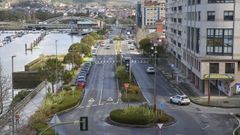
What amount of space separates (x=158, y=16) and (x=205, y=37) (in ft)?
478

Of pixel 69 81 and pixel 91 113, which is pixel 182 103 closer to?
pixel 91 113

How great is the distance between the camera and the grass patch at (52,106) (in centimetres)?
2897

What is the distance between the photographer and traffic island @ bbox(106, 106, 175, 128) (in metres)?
30.9

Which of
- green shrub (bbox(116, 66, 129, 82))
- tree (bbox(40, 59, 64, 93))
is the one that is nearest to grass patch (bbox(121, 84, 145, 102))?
green shrub (bbox(116, 66, 129, 82))

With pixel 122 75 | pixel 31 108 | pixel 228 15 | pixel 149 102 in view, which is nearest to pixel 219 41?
pixel 228 15

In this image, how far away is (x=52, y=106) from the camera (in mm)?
Result: 35594

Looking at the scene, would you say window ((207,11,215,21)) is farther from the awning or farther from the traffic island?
the traffic island

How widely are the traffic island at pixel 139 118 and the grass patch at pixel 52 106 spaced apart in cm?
450

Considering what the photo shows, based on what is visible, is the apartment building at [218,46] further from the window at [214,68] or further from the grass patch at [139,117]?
the grass patch at [139,117]

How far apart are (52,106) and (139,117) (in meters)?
7.77

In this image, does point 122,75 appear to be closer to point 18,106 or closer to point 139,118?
point 18,106

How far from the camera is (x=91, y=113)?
35281 millimetres

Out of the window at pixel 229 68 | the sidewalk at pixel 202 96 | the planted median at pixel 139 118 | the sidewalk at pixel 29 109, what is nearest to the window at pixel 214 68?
the window at pixel 229 68

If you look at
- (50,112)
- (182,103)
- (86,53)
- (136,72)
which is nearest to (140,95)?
(182,103)
